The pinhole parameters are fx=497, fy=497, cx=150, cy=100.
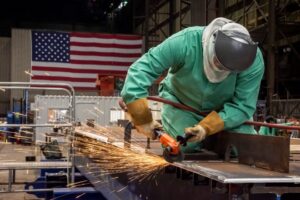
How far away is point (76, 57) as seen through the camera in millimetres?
16766

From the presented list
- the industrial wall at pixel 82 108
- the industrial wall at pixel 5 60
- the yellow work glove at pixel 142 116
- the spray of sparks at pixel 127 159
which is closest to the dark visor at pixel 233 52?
the yellow work glove at pixel 142 116

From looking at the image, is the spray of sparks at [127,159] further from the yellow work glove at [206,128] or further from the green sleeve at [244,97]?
the green sleeve at [244,97]

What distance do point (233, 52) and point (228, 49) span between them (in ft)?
0.10

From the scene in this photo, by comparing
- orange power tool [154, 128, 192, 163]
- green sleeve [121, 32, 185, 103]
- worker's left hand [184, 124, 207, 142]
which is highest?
green sleeve [121, 32, 185, 103]

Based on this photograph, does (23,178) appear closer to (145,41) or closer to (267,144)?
(267,144)

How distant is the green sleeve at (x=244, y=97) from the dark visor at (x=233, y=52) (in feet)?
1.24

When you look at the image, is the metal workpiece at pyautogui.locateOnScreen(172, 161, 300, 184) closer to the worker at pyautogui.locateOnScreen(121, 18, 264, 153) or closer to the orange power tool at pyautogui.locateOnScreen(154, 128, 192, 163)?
the orange power tool at pyautogui.locateOnScreen(154, 128, 192, 163)

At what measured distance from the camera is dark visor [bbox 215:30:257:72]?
244 cm

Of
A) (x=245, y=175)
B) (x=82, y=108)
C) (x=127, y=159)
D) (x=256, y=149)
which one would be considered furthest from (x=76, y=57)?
(x=245, y=175)

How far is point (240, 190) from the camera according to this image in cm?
191

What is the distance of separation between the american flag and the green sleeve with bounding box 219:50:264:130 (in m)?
13.6

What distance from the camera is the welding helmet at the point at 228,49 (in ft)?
8.02

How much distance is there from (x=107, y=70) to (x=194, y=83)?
551 inches

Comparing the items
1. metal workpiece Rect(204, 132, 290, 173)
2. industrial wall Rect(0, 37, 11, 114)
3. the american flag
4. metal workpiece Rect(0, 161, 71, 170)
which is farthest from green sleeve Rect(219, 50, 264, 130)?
industrial wall Rect(0, 37, 11, 114)
